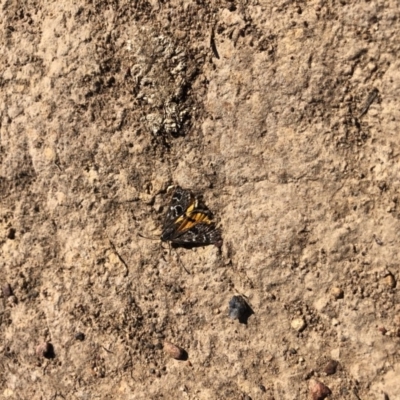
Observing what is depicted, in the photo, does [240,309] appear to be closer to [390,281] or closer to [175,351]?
[175,351]

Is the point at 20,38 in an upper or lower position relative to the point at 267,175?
upper

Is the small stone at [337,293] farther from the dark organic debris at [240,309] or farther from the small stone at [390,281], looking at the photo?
the dark organic debris at [240,309]

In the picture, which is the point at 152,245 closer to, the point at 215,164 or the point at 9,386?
the point at 215,164

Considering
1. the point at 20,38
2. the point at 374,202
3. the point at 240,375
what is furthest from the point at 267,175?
the point at 20,38

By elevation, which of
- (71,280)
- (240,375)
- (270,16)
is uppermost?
(270,16)

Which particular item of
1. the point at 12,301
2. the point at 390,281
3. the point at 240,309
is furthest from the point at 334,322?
the point at 12,301

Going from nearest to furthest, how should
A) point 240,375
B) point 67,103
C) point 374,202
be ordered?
point 374,202, point 240,375, point 67,103
